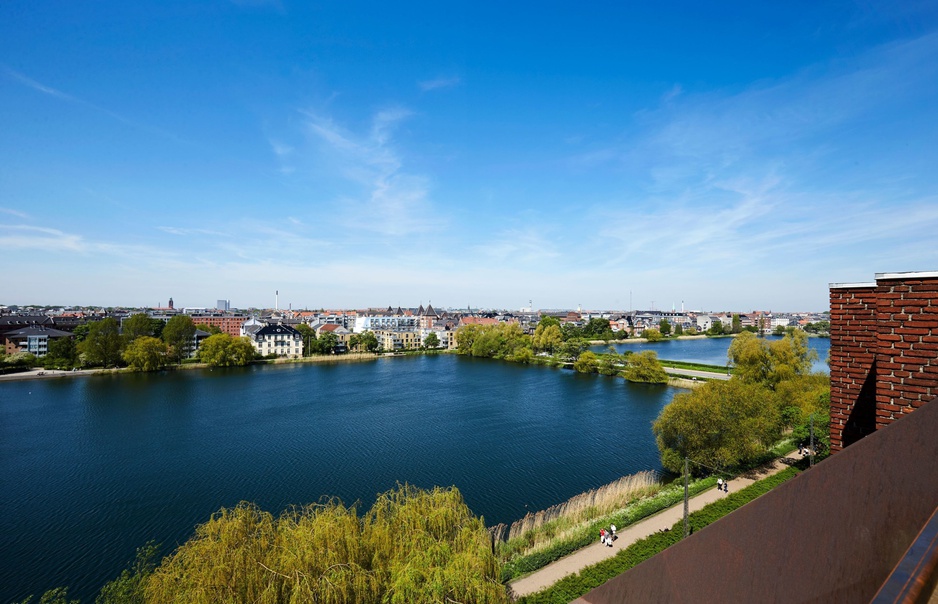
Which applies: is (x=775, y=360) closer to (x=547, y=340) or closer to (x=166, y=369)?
(x=547, y=340)

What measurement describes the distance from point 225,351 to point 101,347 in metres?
9.96

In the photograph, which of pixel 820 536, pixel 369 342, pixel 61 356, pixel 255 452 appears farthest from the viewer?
pixel 369 342

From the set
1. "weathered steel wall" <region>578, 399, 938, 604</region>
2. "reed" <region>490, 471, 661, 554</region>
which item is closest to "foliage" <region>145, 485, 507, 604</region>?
"reed" <region>490, 471, 661, 554</region>

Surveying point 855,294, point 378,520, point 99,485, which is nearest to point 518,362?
point 99,485

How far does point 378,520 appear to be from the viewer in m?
7.36

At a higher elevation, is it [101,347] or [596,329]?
[596,329]

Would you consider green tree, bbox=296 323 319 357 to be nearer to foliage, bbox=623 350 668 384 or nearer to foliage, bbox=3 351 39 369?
foliage, bbox=3 351 39 369

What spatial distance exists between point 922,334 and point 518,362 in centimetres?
4421

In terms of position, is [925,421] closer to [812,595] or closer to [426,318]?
[812,595]

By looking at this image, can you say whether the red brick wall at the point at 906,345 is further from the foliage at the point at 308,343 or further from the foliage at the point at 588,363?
the foliage at the point at 308,343

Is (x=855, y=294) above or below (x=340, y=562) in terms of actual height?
above

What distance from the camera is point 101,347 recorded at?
38938 mm

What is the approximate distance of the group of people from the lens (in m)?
9.99

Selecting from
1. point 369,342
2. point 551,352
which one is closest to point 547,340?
point 551,352
